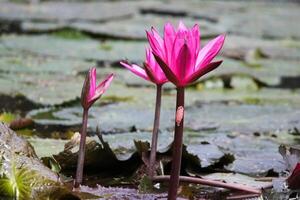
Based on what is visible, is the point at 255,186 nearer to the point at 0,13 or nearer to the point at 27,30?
the point at 27,30

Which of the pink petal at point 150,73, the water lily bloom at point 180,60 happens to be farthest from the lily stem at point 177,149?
the pink petal at point 150,73

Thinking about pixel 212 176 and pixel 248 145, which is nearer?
pixel 212 176

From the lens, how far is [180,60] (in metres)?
0.95

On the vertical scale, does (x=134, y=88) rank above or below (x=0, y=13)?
below

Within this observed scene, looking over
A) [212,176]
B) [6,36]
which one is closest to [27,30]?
[6,36]

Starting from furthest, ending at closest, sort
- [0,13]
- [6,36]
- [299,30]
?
1. [299,30]
2. [0,13]
3. [6,36]

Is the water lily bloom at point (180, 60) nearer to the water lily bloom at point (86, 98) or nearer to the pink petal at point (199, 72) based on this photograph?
the pink petal at point (199, 72)

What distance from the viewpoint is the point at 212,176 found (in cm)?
133

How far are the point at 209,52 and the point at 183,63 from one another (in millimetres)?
49

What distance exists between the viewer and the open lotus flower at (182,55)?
3.12 feet

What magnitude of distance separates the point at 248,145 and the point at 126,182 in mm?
544

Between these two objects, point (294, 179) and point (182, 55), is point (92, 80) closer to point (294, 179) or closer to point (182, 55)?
point (182, 55)

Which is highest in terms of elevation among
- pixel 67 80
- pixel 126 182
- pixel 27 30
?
pixel 27 30

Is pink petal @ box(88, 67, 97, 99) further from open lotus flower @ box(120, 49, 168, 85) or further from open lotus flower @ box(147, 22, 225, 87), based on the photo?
open lotus flower @ box(147, 22, 225, 87)
